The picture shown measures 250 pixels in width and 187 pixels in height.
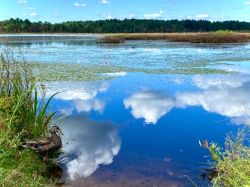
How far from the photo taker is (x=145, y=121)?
12539 mm

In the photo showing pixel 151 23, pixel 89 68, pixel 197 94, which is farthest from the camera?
pixel 151 23

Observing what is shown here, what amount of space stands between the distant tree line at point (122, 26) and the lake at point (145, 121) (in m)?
95.1

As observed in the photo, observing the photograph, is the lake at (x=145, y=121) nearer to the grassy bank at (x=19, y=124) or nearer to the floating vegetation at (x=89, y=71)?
the floating vegetation at (x=89, y=71)

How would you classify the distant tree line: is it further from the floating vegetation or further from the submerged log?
the submerged log

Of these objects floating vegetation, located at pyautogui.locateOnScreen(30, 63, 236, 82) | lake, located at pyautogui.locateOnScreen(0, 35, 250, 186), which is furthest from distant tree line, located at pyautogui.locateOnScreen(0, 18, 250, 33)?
lake, located at pyautogui.locateOnScreen(0, 35, 250, 186)

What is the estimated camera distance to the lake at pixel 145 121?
8.46 metres

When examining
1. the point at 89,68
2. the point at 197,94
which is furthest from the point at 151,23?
the point at 197,94

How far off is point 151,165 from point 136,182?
977mm

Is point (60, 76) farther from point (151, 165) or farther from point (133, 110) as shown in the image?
point (151, 165)

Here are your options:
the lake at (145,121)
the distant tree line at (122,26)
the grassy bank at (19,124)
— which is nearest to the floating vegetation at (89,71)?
the lake at (145,121)

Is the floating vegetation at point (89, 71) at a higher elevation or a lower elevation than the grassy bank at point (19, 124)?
lower

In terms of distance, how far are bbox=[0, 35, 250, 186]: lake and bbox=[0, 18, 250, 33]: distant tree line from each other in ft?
312

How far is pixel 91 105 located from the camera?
14633 millimetres

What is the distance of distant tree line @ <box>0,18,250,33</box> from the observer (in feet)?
385
